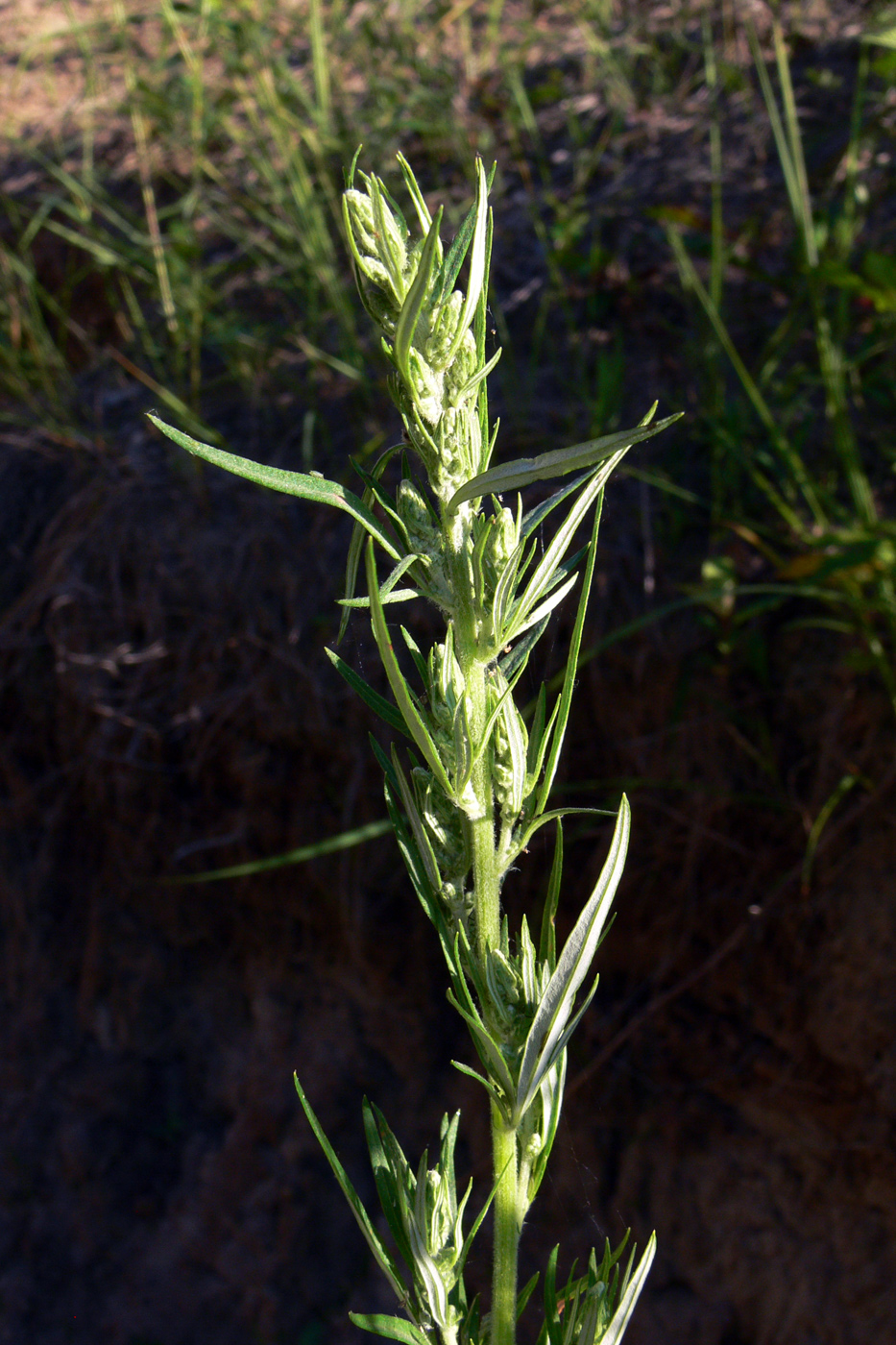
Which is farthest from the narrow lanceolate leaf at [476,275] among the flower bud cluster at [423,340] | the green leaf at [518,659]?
the green leaf at [518,659]

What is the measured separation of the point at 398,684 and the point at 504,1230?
326 mm

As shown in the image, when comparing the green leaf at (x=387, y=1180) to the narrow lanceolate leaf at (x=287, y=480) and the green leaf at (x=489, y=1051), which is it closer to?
the green leaf at (x=489, y=1051)

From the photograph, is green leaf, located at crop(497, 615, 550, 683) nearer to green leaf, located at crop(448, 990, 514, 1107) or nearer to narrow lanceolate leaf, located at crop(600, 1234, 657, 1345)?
green leaf, located at crop(448, 990, 514, 1107)

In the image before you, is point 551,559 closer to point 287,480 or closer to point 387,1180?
point 287,480

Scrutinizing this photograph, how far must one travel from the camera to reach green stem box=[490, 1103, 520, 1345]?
1.75 ft

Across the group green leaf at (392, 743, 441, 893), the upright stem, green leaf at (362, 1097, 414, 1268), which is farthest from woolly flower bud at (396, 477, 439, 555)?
green leaf at (362, 1097, 414, 1268)

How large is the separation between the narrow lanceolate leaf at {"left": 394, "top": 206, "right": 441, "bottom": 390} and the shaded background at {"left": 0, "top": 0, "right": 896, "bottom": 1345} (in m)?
1.15

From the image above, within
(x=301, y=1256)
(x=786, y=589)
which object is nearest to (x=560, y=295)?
(x=786, y=589)

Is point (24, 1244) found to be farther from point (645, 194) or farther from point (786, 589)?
point (645, 194)

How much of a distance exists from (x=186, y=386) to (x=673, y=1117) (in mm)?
1811

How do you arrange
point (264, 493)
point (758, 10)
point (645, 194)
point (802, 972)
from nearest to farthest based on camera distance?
point (802, 972) → point (264, 493) → point (645, 194) → point (758, 10)

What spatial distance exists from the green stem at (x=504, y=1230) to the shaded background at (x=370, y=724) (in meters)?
1.08

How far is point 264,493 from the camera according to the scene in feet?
6.25

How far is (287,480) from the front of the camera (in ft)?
1.49
